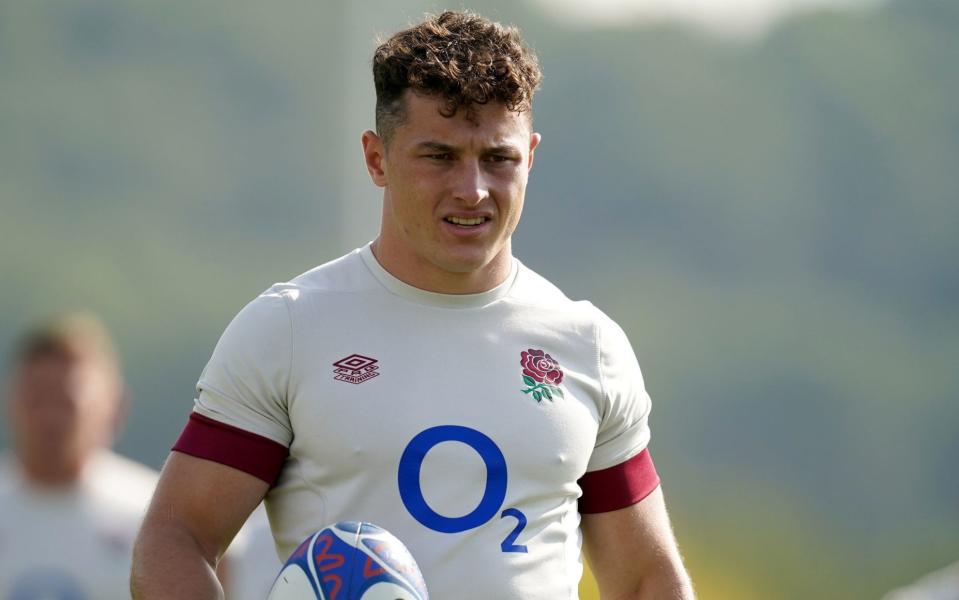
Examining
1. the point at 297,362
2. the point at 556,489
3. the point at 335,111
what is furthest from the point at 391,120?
the point at 335,111

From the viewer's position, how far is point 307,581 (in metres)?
3.32

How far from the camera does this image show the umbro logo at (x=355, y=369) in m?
3.63

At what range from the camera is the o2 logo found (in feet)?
11.8

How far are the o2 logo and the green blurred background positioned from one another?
8.98 meters

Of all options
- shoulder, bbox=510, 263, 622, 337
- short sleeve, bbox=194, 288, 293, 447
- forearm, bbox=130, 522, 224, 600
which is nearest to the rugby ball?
forearm, bbox=130, 522, 224, 600

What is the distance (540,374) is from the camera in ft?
12.4

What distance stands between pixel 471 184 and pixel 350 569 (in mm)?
827

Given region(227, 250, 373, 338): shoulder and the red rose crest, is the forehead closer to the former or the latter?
region(227, 250, 373, 338): shoulder

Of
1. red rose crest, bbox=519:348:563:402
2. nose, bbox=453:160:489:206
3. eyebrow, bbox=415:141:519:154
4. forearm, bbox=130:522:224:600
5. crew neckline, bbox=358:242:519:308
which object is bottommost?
forearm, bbox=130:522:224:600

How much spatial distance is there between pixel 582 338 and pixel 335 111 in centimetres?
1177

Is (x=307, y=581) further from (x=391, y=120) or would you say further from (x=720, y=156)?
(x=720, y=156)

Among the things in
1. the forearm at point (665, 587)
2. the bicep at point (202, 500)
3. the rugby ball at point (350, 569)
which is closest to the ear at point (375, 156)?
the bicep at point (202, 500)

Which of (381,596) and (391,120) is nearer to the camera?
(381,596)

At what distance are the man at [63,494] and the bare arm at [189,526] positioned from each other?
11.7ft
